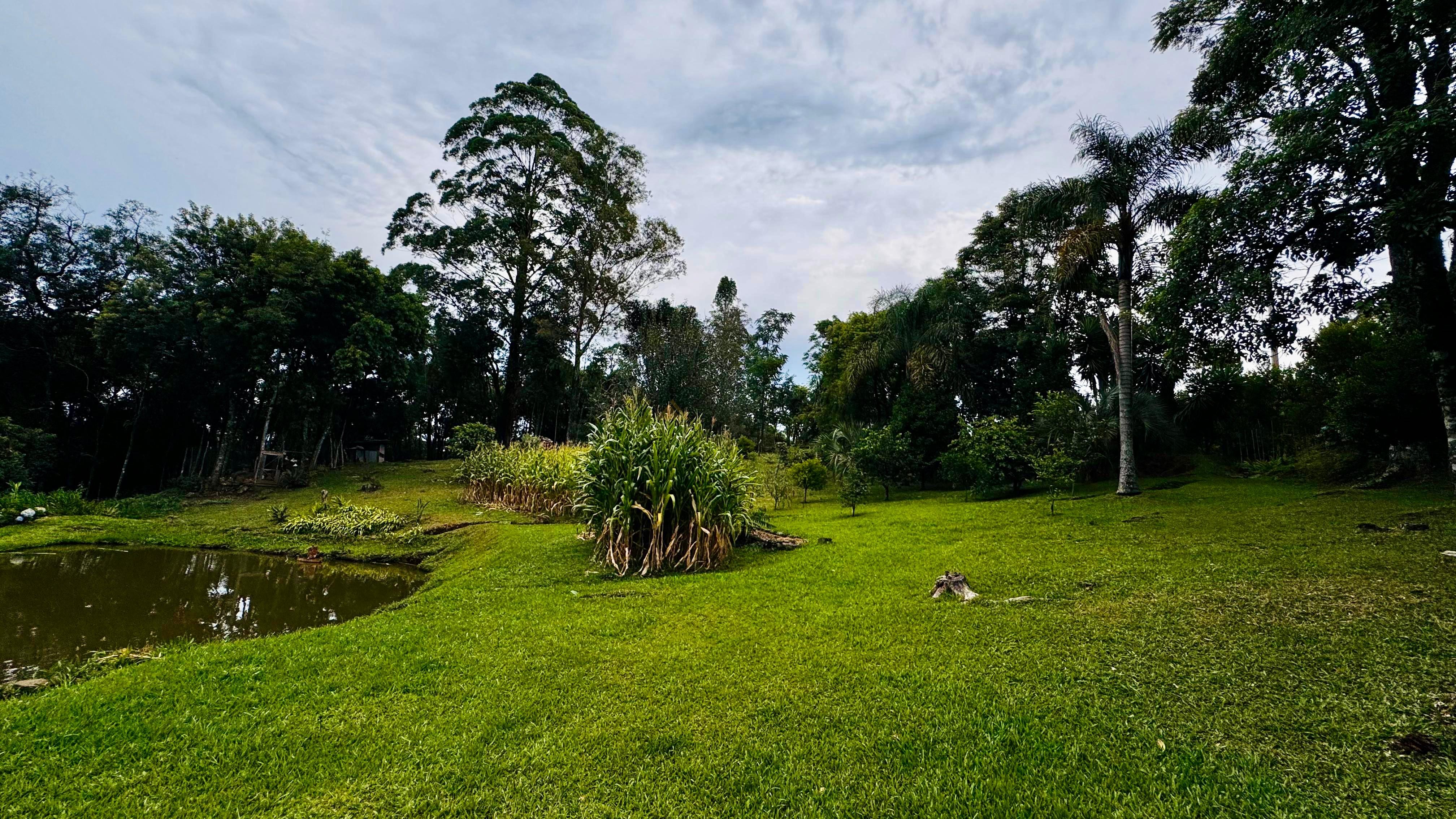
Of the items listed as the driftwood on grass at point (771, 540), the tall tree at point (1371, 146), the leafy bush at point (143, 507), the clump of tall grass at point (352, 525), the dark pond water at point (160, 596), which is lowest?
the dark pond water at point (160, 596)

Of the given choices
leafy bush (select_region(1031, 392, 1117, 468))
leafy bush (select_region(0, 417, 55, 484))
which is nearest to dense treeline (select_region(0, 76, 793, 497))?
leafy bush (select_region(0, 417, 55, 484))

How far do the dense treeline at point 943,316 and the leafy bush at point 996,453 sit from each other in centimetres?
7

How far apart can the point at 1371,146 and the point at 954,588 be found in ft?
18.6

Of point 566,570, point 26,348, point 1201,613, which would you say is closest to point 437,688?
point 566,570

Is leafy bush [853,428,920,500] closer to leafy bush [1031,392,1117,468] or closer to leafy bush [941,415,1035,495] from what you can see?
leafy bush [941,415,1035,495]

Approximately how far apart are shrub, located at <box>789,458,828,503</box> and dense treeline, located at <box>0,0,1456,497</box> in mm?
490

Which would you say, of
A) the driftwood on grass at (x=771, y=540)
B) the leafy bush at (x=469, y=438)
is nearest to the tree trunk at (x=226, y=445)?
the leafy bush at (x=469, y=438)

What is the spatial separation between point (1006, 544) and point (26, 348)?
24.7 m

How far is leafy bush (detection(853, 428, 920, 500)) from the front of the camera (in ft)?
47.2

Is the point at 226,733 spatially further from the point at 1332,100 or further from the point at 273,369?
the point at 273,369

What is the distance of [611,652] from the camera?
3.37 metres

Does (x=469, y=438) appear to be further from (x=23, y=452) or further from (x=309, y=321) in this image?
(x=23, y=452)

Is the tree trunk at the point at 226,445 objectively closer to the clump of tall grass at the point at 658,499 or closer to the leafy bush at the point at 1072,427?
the clump of tall grass at the point at 658,499

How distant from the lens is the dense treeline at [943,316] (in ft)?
21.0
